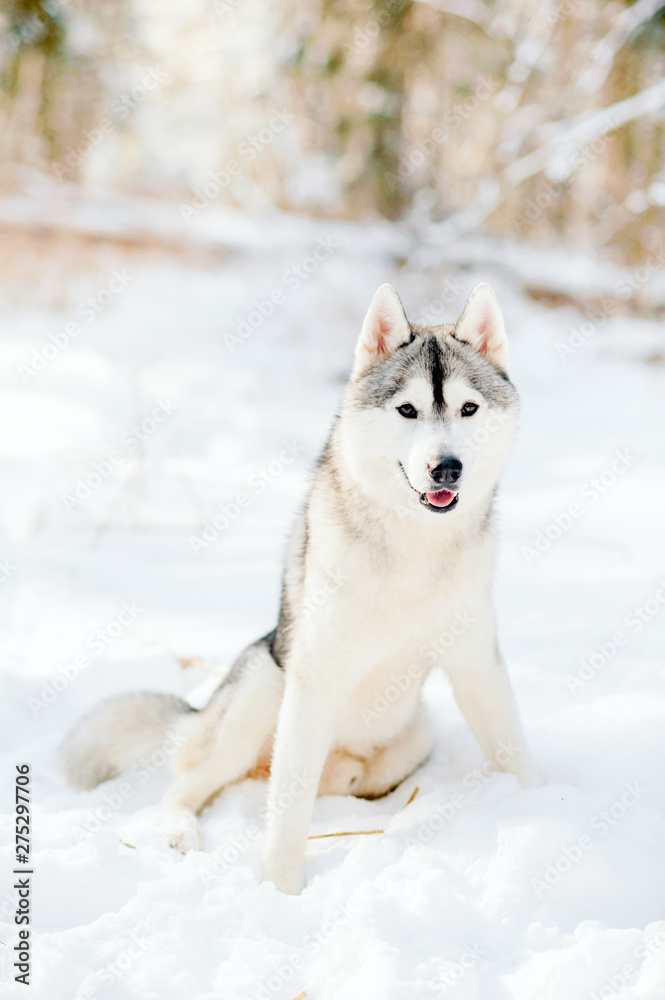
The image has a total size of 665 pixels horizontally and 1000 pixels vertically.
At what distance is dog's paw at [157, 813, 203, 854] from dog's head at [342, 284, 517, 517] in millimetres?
1193

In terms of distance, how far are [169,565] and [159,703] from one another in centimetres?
200

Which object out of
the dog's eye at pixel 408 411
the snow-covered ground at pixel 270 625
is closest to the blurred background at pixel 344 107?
the snow-covered ground at pixel 270 625

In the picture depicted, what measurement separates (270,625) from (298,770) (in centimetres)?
179

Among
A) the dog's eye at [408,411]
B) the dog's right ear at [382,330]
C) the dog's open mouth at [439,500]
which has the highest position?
the dog's right ear at [382,330]

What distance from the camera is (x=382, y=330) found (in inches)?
92.9

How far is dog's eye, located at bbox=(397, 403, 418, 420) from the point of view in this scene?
2.16 metres

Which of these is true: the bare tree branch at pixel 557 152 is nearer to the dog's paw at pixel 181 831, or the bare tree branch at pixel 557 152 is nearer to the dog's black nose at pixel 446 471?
the dog's black nose at pixel 446 471

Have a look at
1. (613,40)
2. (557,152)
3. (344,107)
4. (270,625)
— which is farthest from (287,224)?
(270,625)

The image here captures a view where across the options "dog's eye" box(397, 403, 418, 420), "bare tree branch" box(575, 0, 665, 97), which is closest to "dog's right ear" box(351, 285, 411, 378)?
"dog's eye" box(397, 403, 418, 420)

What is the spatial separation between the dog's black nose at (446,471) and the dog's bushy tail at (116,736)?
4.54ft

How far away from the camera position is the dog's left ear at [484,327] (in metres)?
2.31

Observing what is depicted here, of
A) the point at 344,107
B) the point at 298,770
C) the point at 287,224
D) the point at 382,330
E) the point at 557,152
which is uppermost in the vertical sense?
the point at 344,107

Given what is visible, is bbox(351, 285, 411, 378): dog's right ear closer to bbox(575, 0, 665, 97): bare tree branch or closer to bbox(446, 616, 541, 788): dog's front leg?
bbox(446, 616, 541, 788): dog's front leg

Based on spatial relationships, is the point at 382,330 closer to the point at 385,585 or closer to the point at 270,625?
the point at 385,585
